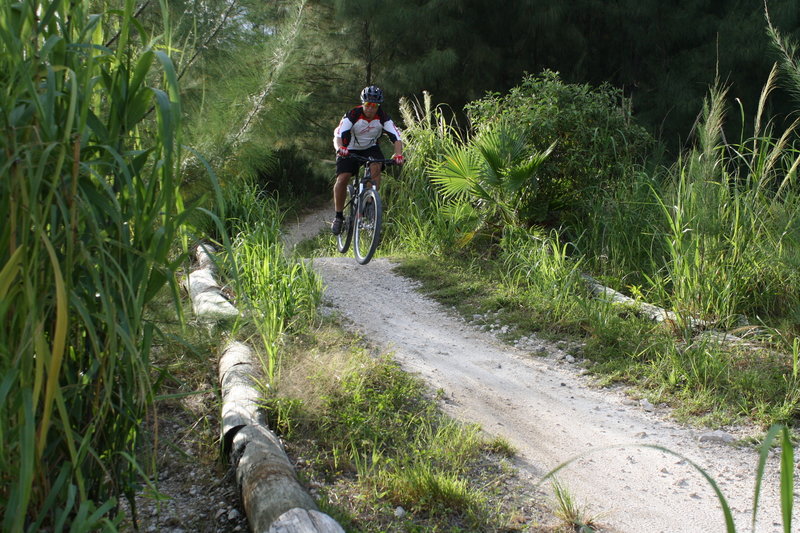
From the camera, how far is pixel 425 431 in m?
3.54

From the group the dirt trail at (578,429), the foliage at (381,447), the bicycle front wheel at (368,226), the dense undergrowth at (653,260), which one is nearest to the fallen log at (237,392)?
the foliage at (381,447)

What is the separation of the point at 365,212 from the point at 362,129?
87cm

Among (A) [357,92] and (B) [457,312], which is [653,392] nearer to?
(B) [457,312]

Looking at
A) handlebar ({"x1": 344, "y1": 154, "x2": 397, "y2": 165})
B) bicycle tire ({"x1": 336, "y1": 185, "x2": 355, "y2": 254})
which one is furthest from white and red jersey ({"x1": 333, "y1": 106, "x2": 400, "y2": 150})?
bicycle tire ({"x1": 336, "y1": 185, "x2": 355, "y2": 254})

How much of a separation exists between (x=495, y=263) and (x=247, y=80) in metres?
3.80

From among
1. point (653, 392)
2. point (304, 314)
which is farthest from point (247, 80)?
point (653, 392)

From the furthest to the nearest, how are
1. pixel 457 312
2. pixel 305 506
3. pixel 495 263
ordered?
pixel 495 263
pixel 457 312
pixel 305 506

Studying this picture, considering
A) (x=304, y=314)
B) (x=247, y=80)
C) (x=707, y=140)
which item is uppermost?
(x=247, y=80)

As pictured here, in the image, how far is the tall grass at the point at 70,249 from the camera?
1.54 m

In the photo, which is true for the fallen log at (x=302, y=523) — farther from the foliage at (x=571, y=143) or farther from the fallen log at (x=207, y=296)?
the foliage at (x=571, y=143)

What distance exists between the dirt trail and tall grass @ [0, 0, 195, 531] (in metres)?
1.49

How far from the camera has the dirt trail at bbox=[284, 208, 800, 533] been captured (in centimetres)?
305

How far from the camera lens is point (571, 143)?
7309 mm

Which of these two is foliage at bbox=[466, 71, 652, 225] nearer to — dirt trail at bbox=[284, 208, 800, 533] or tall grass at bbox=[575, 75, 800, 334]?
tall grass at bbox=[575, 75, 800, 334]
